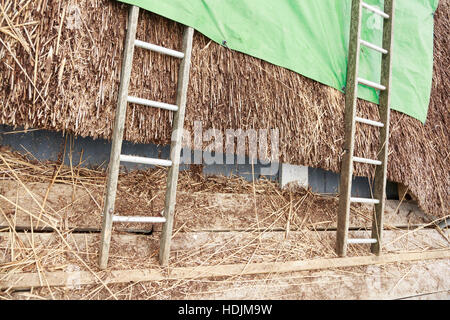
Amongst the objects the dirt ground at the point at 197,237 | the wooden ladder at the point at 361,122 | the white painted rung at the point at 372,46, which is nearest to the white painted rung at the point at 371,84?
the wooden ladder at the point at 361,122

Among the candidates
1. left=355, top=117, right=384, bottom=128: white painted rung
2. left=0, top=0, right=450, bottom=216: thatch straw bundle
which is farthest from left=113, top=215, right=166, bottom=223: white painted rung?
left=355, top=117, right=384, bottom=128: white painted rung

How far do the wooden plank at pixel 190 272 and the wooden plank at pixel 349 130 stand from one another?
0.62 feet

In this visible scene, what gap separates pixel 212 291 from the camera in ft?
6.19

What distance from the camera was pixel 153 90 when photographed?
189cm

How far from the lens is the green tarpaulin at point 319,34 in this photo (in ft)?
6.51

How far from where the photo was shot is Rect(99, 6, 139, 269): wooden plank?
1.68m

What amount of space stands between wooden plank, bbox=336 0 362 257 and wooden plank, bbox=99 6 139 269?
1.46 meters

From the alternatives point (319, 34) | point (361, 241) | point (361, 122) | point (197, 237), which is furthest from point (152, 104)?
point (361, 241)

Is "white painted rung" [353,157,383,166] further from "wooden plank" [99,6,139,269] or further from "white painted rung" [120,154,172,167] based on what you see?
"wooden plank" [99,6,139,269]

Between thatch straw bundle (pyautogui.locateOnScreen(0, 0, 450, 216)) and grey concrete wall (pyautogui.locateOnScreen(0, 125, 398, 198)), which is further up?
thatch straw bundle (pyautogui.locateOnScreen(0, 0, 450, 216))

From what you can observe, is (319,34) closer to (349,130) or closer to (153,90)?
(349,130)

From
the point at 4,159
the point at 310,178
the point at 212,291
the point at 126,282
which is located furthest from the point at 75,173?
the point at 310,178
